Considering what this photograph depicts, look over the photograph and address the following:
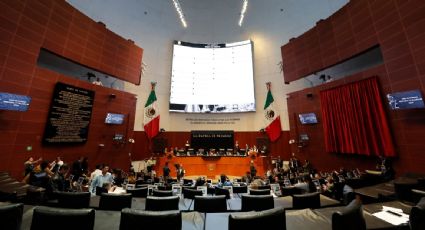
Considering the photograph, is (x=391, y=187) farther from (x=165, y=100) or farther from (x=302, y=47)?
(x=165, y=100)

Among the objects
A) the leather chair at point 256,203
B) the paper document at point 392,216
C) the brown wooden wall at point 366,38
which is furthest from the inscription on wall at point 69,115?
the brown wooden wall at point 366,38

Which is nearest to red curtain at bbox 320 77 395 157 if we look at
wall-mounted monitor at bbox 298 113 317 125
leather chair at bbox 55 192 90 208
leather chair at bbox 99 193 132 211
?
wall-mounted monitor at bbox 298 113 317 125

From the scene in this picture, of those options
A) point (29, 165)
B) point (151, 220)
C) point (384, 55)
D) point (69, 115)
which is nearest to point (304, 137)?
point (384, 55)

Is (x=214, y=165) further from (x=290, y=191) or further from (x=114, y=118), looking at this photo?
(x=290, y=191)

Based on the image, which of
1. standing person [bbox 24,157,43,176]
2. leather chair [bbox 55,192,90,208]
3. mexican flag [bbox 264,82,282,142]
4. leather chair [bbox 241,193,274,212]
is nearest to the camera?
leather chair [bbox 241,193,274,212]

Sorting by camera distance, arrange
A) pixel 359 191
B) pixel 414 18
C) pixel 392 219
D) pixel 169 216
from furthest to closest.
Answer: pixel 414 18
pixel 359 191
pixel 392 219
pixel 169 216

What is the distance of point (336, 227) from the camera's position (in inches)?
67.1

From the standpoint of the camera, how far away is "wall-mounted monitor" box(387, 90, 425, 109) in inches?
247

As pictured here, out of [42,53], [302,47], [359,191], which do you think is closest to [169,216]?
[359,191]

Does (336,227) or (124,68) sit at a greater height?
(124,68)

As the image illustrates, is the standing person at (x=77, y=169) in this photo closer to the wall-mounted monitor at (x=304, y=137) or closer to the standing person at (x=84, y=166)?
the standing person at (x=84, y=166)

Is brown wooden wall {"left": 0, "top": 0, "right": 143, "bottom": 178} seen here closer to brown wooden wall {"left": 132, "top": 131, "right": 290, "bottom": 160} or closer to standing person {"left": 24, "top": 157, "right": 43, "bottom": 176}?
standing person {"left": 24, "top": 157, "right": 43, "bottom": 176}

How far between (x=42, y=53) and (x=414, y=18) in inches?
625

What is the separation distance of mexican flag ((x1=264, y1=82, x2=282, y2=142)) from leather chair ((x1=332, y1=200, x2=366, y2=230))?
41.1 feet
